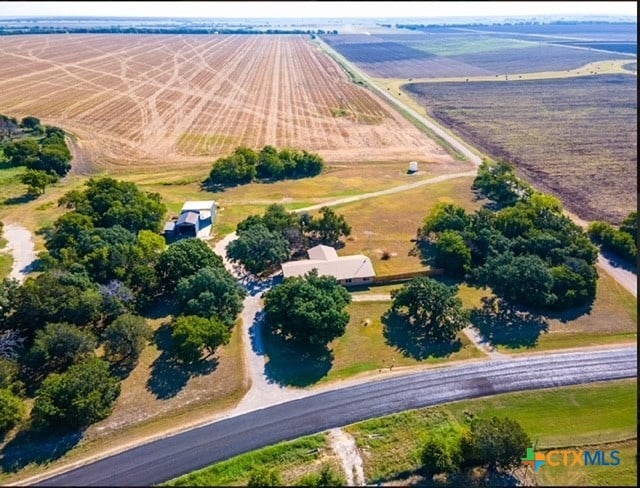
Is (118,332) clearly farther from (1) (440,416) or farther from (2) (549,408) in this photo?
(2) (549,408)

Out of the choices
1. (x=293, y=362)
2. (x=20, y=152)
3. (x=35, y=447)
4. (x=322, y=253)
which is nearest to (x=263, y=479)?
(x=293, y=362)

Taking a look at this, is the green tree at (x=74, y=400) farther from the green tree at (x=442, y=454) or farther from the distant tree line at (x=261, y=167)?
the distant tree line at (x=261, y=167)

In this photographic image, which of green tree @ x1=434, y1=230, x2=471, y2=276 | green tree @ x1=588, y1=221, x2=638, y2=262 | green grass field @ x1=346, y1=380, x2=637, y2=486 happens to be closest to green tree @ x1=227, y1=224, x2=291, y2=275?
green tree @ x1=434, y1=230, x2=471, y2=276

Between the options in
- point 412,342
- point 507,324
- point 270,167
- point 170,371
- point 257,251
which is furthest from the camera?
point 270,167

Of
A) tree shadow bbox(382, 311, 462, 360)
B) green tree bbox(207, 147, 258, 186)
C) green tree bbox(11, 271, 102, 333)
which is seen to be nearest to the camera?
green tree bbox(11, 271, 102, 333)

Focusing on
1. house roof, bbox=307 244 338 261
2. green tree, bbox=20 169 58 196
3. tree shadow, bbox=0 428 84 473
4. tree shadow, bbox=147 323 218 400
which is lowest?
tree shadow, bbox=0 428 84 473

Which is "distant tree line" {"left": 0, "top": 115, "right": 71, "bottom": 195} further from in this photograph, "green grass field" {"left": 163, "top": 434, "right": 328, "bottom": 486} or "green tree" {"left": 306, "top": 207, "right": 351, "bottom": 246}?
"green grass field" {"left": 163, "top": 434, "right": 328, "bottom": 486}

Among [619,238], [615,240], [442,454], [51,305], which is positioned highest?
[51,305]

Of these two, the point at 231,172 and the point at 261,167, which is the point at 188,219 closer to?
the point at 231,172
